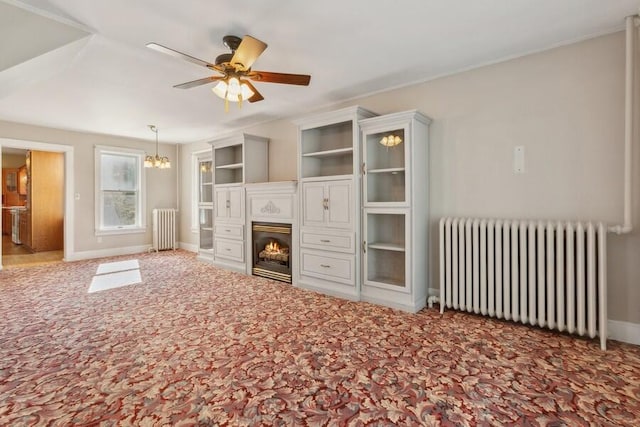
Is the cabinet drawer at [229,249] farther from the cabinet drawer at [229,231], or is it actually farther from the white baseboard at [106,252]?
the white baseboard at [106,252]

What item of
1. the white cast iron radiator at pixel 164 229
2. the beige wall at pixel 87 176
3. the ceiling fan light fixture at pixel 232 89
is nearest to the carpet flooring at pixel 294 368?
the ceiling fan light fixture at pixel 232 89

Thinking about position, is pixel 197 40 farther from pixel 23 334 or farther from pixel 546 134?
pixel 546 134

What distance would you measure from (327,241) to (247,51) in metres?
2.39

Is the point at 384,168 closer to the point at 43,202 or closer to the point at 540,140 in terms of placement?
the point at 540,140

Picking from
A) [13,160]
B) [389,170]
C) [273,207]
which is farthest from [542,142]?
[13,160]

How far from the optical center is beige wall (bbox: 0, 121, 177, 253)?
220 inches

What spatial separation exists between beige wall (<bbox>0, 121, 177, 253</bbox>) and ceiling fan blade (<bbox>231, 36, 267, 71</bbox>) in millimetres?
5512

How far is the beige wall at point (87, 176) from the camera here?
5598 millimetres

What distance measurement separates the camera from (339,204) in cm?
381

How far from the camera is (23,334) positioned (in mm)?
2748

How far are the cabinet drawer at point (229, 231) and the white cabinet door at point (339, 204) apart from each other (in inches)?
74.9

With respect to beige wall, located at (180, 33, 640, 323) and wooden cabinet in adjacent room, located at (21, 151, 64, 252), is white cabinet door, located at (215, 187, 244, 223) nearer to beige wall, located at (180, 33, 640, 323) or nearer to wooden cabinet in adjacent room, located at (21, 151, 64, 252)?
beige wall, located at (180, 33, 640, 323)

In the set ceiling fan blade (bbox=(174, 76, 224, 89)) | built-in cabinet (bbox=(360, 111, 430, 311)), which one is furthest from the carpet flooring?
ceiling fan blade (bbox=(174, 76, 224, 89))

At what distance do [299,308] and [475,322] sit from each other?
5.97 feet
